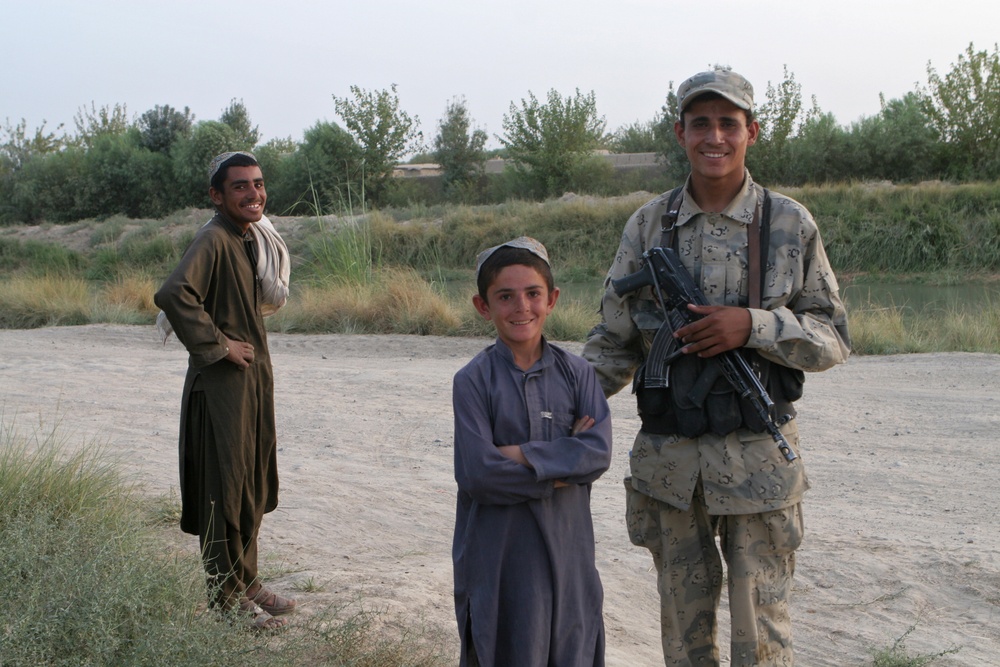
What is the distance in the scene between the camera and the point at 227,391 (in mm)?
3518

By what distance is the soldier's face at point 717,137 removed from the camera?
284 cm

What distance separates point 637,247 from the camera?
10.1 feet

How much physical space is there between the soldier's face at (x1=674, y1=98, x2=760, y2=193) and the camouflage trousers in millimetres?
946

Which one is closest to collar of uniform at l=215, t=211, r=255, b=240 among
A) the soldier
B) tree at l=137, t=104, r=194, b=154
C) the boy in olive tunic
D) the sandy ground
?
the boy in olive tunic

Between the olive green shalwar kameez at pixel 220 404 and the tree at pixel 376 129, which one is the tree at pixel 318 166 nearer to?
the tree at pixel 376 129

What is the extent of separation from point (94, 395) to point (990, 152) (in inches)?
1315

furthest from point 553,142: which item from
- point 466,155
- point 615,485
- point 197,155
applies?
point 615,485

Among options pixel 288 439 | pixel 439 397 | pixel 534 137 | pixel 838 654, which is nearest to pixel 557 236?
pixel 534 137

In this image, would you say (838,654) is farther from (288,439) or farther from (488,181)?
(488,181)

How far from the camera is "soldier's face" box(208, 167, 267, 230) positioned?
3.62m

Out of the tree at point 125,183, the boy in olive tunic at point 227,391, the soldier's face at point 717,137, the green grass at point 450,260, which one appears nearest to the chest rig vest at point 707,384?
the soldier's face at point 717,137

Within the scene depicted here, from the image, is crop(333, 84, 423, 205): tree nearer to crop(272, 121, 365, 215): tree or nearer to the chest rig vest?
crop(272, 121, 365, 215): tree

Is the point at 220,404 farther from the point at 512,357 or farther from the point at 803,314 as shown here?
the point at 803,314

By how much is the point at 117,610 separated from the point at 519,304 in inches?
64.1
